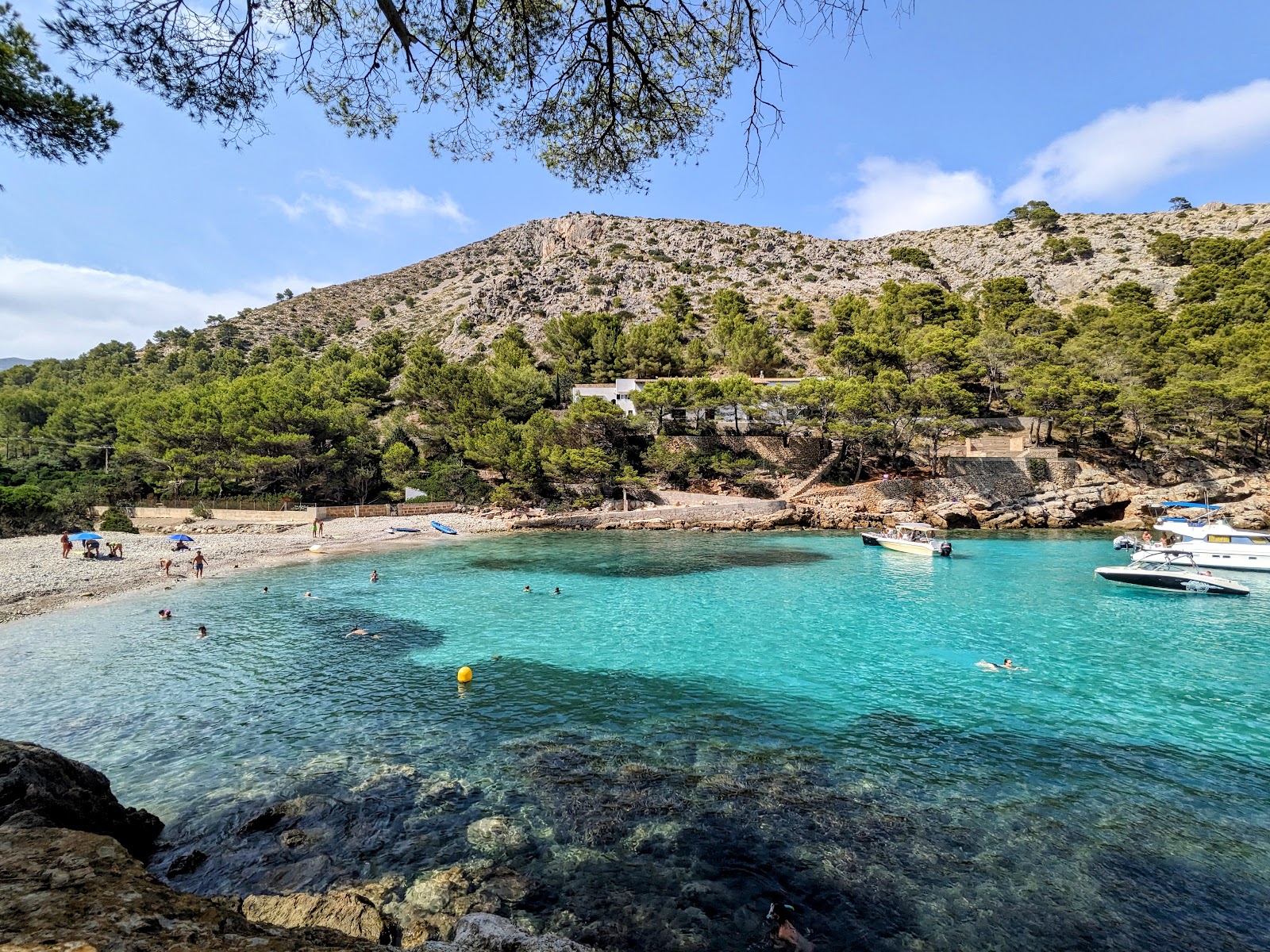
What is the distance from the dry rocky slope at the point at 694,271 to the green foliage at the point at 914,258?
118cm

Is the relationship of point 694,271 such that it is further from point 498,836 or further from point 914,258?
point 498,836

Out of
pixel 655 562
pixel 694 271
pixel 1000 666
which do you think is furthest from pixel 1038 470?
pixel 694 271

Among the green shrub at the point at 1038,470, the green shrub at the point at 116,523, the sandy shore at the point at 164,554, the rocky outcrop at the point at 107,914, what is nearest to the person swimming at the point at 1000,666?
the rocky outcrop at the point at 107,914

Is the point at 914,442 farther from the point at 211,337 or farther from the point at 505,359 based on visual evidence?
the point at 211,337

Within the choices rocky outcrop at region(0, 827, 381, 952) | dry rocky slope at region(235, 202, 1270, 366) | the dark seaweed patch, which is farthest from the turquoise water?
dry rocky slope at region(235, 202, 1270, 366)

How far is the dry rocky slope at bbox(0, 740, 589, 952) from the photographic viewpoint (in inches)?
87.6

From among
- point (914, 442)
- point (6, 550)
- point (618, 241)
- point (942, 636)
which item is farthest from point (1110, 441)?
point (618, 241)

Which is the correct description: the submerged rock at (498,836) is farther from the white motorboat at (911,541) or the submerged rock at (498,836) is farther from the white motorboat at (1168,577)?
the white motorboat at (911,541)

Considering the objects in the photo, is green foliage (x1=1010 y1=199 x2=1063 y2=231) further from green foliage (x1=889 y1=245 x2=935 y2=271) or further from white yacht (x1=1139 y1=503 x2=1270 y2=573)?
white yacht (x1=1139 y1=503 x2=1270 y2=573)

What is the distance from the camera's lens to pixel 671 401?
45.8 metres

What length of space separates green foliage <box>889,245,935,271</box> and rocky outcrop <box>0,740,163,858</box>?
342 ft

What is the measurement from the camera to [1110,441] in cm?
4272

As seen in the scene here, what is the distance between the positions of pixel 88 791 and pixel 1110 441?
57.0 metres

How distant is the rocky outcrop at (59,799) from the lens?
16.4 feet
